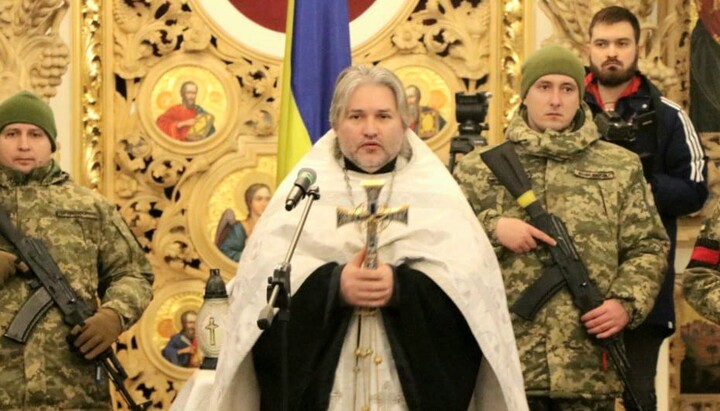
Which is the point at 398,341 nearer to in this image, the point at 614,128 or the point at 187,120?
the point at 614,128

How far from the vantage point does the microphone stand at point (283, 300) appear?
459cm

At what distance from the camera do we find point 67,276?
649 cm

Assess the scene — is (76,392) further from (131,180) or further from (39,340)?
(131,180)

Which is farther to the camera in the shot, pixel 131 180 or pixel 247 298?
pixel 131 180

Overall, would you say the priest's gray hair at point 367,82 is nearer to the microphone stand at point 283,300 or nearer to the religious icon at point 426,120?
the microphone stand at point 283,300

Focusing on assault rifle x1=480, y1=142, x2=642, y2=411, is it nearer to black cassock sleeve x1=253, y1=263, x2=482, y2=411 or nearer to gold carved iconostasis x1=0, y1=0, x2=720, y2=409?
black cassock sleeve x1=253, y1=263, x2=482, y2=411

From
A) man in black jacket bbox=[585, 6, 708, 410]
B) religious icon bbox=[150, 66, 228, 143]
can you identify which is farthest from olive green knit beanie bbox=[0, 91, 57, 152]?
man in black jacket bbox=[585, 6, 708, 410]

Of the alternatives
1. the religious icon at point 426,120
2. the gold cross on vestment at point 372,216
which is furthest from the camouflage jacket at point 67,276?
the religious icon at point 426,120

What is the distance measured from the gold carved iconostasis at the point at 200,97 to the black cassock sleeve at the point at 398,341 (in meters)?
3.57

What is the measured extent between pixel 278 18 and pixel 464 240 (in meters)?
3.77

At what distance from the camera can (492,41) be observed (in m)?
8.73

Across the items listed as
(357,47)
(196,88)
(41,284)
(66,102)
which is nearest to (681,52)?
(357,47)

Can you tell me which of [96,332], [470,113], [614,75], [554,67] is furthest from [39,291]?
[614,75]

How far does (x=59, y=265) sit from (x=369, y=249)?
1.90m
